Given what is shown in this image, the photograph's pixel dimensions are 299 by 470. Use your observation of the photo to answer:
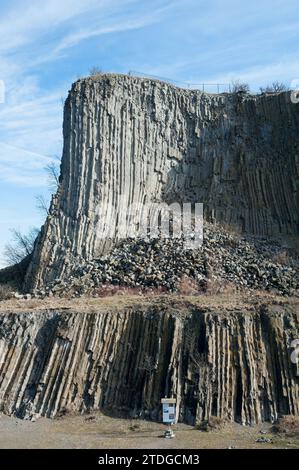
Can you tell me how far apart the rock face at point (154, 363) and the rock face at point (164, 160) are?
25.6 feet

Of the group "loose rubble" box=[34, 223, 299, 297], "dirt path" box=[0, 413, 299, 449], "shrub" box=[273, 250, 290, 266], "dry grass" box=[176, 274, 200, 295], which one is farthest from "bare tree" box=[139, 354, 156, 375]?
"shrub" box=[273, 250, 290, 266]

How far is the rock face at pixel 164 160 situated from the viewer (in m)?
34.9

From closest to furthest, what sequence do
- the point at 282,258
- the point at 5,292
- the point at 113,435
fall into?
the point at 113,435, the point at 282,258, the point at 5,292

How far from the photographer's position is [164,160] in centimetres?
3859

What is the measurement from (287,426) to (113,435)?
17.6 feet

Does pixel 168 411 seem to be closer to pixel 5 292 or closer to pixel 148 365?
pixel 148 365

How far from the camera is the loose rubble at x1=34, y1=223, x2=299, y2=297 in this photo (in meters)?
30.3

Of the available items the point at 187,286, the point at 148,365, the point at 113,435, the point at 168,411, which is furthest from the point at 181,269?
the point at 113,435

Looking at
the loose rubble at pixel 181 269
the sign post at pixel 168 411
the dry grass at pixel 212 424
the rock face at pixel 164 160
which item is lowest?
the dry grass at pixel 212 424

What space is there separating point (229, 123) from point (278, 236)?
26.2 feet

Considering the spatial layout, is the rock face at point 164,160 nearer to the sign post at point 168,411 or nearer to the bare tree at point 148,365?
the bare tree at point 148,365

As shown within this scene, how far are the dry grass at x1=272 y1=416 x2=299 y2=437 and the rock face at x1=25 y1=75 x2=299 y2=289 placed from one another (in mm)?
14578

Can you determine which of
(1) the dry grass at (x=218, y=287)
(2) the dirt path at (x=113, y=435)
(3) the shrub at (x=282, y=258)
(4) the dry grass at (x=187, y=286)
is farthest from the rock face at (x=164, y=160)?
(2) the dirt path at (x=113, y=435)
